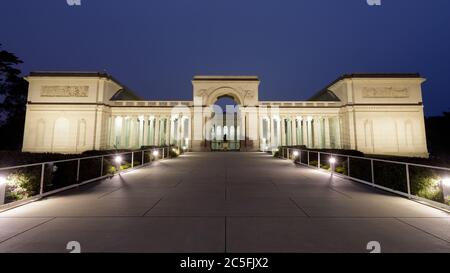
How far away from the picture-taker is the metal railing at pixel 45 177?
6.28 metres

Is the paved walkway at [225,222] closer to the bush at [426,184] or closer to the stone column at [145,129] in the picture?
the bush at [426,184]

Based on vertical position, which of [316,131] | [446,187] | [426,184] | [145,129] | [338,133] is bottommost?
[426,184]

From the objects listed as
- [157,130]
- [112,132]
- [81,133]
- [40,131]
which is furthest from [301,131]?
[40,131]

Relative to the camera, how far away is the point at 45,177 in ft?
24.3

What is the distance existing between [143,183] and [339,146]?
46.4 m

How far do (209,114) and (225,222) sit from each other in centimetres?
4076

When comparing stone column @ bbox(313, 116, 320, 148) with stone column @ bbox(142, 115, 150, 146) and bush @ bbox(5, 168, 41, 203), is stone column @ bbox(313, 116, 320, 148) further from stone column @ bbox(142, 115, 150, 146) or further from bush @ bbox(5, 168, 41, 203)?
bush @ bbox(5, 168, 41, 203)

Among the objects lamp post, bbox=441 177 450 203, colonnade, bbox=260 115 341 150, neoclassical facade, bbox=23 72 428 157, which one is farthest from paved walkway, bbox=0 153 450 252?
colonnade, bbox=260 115 341 150

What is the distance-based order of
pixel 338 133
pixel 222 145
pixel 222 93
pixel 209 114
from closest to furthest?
pixel 209 114, pixel 222 93, pixel 338 133, pixel 222 145

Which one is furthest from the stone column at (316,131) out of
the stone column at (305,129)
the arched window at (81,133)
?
the arched window at (81,133)

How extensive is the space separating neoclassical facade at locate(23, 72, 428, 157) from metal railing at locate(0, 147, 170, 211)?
3107cm

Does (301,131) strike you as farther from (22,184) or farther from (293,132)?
(22,184)
